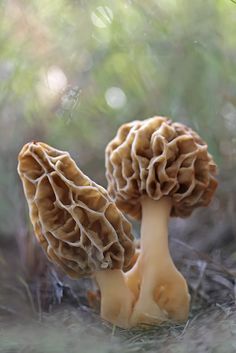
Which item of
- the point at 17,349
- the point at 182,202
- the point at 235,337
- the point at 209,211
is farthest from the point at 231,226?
the point at 17,349

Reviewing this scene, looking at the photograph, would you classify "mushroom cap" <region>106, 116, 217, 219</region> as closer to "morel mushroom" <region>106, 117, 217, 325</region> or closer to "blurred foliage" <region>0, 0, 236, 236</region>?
"morel mushroom" <region>106, 117, 217, 325</region>

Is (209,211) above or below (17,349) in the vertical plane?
above

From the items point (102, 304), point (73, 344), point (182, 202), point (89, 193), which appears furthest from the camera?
point (182, 202)

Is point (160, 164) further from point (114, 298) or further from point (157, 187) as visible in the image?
point (114, 298)

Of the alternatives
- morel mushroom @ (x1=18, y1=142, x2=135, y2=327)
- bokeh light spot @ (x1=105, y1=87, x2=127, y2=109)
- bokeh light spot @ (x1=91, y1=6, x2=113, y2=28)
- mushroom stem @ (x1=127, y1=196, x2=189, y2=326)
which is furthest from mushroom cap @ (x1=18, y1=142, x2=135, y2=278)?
bokeh light spot @ (x1=105, y1=87, x2=127, y2=109)

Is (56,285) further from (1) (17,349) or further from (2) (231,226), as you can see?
(2) (231,226)

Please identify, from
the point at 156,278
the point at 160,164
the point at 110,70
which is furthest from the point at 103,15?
the point at 156,278

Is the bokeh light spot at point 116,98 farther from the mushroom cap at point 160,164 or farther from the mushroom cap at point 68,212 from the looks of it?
the mushroom cap at point 68,212
